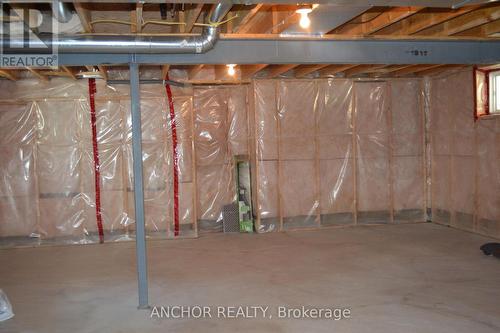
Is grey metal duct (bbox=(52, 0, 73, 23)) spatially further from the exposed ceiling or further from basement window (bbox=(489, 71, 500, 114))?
basement window (bbox=(489, 71, 500, 114))

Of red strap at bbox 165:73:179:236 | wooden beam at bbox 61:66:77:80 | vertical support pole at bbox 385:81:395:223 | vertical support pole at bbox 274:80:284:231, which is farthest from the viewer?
vertical support pole at bbox 385:81:395:223

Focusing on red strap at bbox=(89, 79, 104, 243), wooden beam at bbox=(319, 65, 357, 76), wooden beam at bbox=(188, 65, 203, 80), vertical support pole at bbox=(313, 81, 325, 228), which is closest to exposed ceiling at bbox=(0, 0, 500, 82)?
wooden beam at bbox=(319, 65, 357, 76)

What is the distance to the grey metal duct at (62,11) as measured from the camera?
3289 mm

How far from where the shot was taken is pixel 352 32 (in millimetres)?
4840

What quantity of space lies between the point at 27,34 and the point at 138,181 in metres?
1.43

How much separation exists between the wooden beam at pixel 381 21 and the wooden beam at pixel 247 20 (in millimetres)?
1059

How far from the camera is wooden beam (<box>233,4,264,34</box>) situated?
369 centimetres

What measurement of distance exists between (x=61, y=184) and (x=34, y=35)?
3.74 meters

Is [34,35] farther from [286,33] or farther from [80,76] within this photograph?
[80,76]

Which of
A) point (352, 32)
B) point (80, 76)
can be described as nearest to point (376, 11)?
point (352, 32)

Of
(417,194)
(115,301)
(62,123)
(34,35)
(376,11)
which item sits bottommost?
(115,301)

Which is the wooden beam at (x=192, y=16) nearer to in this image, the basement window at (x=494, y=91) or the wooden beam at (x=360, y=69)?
the wooden beam at (x=360, y=69)

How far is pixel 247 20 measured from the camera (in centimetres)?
404

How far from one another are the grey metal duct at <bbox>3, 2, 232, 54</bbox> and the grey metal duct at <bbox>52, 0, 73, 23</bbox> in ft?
0.57
